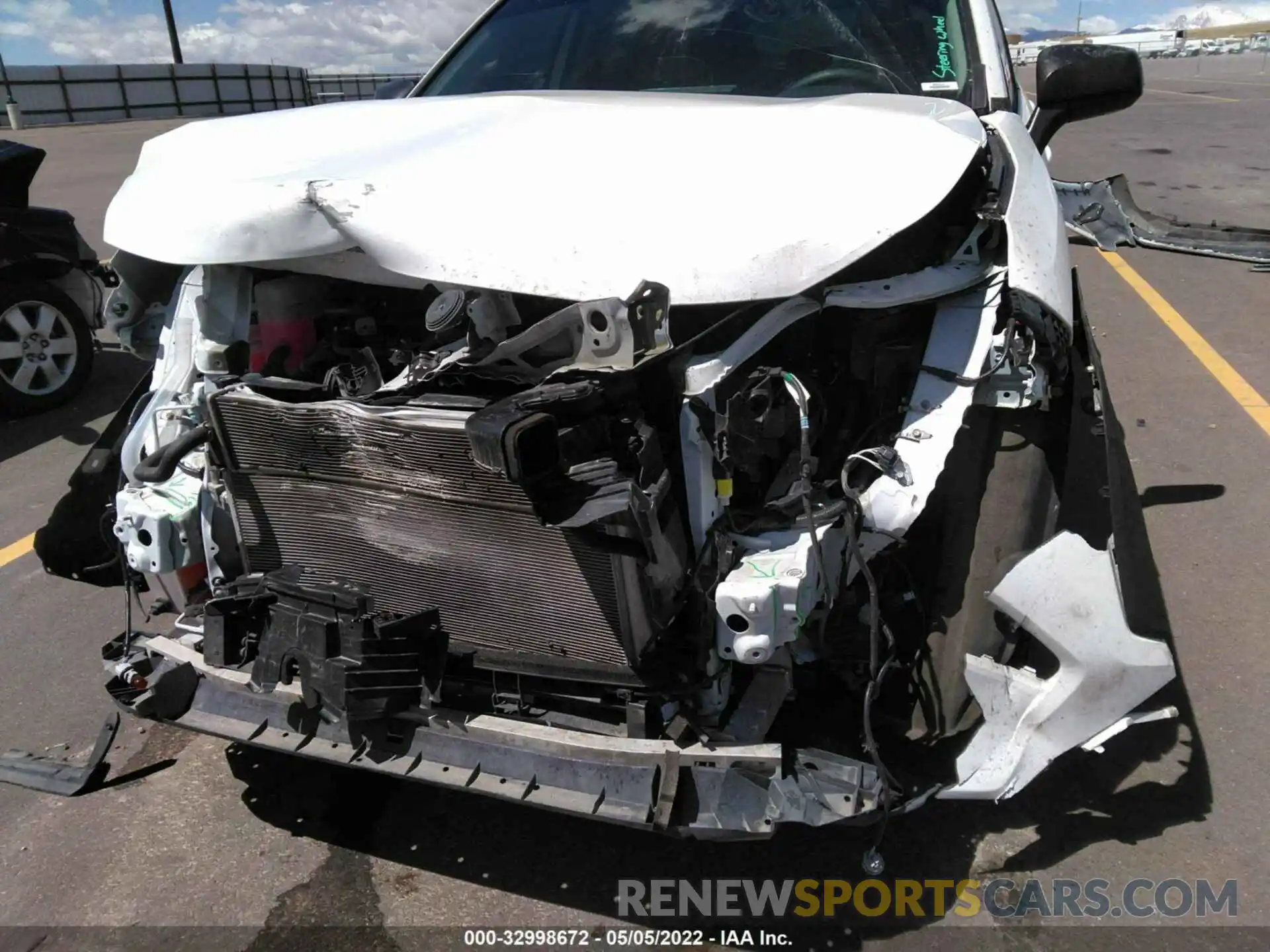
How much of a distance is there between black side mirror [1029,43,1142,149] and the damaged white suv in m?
0.81

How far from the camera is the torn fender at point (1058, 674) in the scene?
6.63 ft

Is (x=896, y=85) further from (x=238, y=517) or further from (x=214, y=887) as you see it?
(x=214, y=887)

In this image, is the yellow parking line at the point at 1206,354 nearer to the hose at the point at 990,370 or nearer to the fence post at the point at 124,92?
the hose at the point at 990,370

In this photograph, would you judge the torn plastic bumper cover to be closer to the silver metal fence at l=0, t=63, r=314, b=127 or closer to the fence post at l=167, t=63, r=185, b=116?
the silver metal fence at l=0, t=63, r=314, b=127

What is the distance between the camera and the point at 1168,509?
3.88 m

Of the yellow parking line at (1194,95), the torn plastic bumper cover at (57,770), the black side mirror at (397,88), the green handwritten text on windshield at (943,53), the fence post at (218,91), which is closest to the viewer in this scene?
the torn plastic bumper cover at (57,770)

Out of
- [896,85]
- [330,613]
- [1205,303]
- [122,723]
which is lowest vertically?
[1205,303]

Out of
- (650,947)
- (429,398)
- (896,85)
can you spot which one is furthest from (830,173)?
(650,947)

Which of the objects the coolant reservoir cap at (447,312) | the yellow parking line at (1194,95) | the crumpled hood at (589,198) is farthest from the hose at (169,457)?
the yellow parking line at (1194,95)

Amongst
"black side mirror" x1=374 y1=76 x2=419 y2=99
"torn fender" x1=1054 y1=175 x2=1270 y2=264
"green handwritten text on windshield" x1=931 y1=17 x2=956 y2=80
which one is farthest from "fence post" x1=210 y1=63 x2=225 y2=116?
"green handwritten text on windshield" x1=931 y1=17 x2=956 y2=80

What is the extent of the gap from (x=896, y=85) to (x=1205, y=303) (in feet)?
16.6

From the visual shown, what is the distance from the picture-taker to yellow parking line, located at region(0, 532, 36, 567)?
13.0ft

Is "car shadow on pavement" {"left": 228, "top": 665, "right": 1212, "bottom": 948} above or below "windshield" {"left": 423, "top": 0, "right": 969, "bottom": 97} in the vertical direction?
below

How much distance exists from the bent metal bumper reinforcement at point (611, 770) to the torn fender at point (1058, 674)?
32 cm
